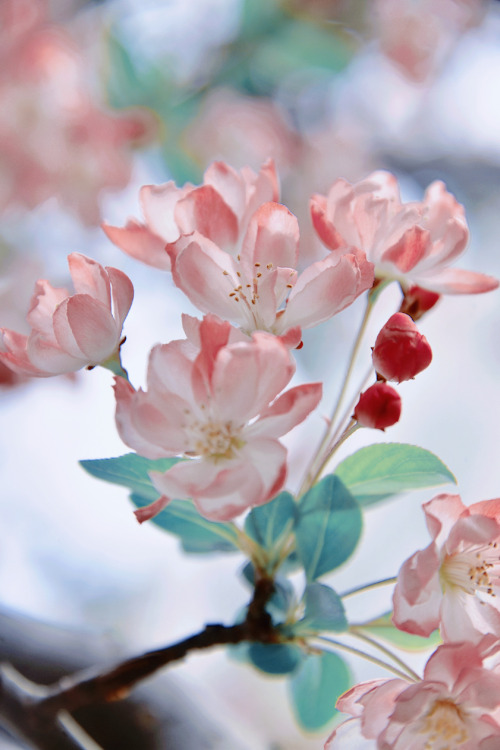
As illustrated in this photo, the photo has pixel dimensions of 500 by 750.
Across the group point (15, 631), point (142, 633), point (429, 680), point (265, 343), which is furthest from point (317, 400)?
point (142, 633)

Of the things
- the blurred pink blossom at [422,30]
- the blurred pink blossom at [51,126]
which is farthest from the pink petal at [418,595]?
the blurred pink blossom at [422,30]

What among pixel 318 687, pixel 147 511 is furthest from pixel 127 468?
pixel 318 687

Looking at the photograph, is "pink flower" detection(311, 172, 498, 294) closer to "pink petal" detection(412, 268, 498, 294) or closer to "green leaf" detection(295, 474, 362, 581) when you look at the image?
"pink petal" detection(412, 268, 498, 294)

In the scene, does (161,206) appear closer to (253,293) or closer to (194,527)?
(253,293)

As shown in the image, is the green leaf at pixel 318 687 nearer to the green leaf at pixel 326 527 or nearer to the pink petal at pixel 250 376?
the green leaf at pixel 326 527

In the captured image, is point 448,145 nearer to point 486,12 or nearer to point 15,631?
point 486,12

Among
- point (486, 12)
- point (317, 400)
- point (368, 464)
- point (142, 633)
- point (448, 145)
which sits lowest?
point (142, 633)
